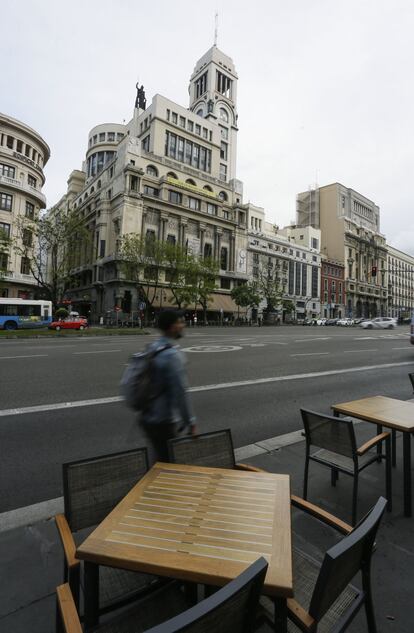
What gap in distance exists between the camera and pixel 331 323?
197 ft

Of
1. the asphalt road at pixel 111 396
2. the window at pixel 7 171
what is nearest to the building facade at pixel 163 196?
the window at pixel 7 171

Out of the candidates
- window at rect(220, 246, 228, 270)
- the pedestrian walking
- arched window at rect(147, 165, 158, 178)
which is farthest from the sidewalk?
window at rect(220, 246, 228, 270)

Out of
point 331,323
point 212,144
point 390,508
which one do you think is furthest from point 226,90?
point 390,508

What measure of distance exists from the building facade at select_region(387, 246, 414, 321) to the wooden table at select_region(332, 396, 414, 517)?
110m

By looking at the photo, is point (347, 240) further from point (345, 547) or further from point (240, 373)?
point (345, 547)

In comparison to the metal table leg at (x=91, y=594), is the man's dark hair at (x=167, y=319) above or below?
above

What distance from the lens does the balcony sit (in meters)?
40.4

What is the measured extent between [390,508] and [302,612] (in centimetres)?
216

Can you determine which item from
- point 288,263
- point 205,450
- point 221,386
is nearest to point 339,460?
point 205,450

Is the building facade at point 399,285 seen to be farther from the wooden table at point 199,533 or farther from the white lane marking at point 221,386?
the wooden table at point 199,533

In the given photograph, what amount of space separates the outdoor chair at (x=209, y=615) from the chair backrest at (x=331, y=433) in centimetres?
194

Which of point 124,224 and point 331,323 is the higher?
point 124,224

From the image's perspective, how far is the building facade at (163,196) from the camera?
46.3m

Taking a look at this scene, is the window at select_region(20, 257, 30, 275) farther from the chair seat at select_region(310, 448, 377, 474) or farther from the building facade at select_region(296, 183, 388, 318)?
the building facade at select_region(296, 183, 388, 318)
